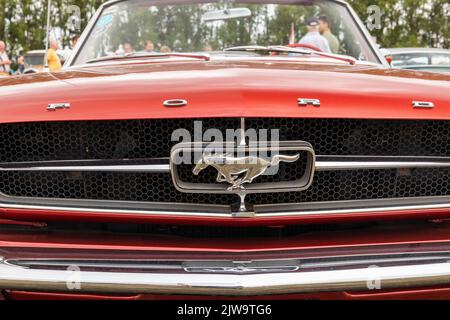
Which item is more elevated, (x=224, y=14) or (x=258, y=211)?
(x=224, y=14)

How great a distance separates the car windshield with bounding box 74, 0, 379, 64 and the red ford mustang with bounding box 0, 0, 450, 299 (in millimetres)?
1498

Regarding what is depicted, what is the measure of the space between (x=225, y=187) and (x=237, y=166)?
0.29ft

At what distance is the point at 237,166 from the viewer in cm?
188

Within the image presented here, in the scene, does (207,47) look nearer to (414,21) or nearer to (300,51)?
(300,51)

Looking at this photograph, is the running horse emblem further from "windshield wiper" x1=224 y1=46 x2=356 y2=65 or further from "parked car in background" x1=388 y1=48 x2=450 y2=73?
"parked car in background" x1=388 y1=48 x2=450 y2=73

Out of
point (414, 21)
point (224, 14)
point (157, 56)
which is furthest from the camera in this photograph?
point (414, 21)

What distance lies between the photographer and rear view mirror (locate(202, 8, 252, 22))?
12.4 feet

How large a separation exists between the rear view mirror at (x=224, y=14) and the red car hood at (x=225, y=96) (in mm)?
1658

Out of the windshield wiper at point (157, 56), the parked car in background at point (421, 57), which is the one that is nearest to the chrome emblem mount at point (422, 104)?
the windshield wiper at point (157, 56)

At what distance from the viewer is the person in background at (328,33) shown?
3686 mm

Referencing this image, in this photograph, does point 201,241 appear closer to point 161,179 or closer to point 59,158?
point 161,179

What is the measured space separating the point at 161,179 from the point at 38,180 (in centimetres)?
39

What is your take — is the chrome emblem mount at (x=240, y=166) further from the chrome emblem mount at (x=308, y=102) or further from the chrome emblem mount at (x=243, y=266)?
the chrome emblem mount at (x=243, y=266)

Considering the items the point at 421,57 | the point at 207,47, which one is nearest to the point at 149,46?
the point at 207,47
